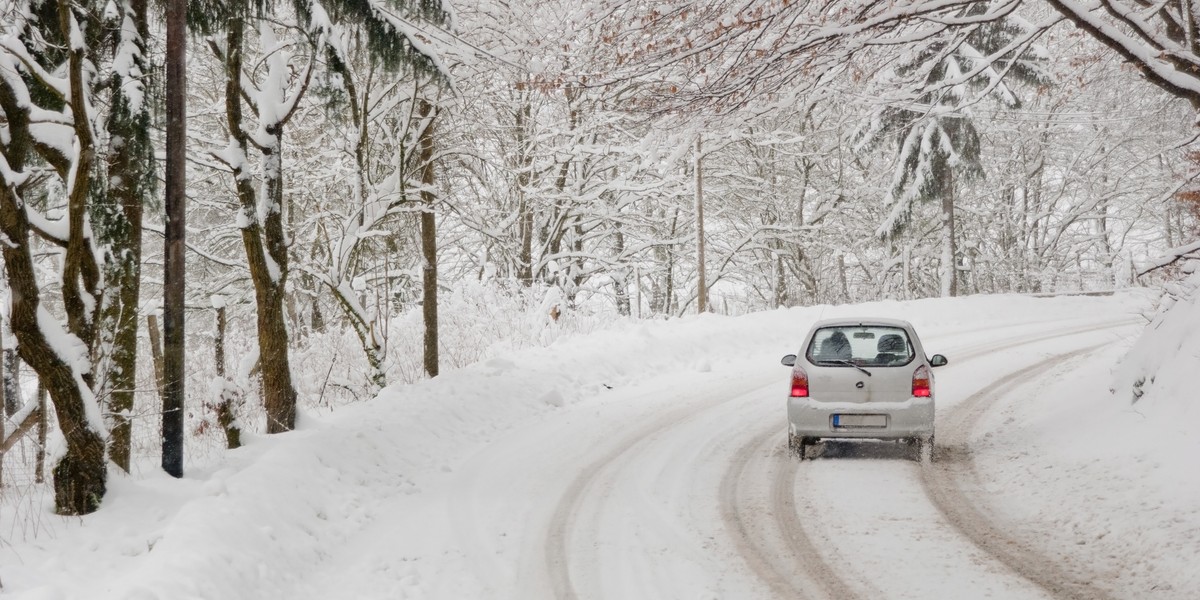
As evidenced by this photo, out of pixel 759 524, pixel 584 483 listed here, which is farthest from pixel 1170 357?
pixel 584 483

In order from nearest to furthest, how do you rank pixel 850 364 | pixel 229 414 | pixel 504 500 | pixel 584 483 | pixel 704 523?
pixel 704 523 → pixel 504 500 → pixel 584 483 → pixel 229 414 → pixel 850 364

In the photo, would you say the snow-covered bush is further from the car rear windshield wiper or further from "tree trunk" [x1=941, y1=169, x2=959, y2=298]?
"tree trunk" [x1=941, y1=169, x2=959, y2=298]

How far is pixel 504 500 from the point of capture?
7539 millimetres

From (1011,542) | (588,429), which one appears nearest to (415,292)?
(588,429)

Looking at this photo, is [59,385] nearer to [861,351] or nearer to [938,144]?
[861,351]

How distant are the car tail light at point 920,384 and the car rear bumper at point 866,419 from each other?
66 mm

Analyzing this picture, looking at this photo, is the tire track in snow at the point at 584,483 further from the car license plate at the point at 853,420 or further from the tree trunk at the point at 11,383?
the tree trunk at the point at 11,383

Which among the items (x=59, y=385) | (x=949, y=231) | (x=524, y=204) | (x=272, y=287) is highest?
(x=524, y=204)

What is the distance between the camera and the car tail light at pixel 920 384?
346 inches

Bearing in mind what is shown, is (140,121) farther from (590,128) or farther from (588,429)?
(590,128)

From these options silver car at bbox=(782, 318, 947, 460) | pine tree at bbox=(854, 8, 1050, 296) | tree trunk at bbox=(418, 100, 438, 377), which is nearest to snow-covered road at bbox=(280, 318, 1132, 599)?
silver car at bbox=(782, 318, 947, 460)

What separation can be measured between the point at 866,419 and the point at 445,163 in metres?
9.80

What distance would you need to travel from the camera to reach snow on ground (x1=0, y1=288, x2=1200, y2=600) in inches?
215

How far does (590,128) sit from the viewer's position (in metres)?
21.5
